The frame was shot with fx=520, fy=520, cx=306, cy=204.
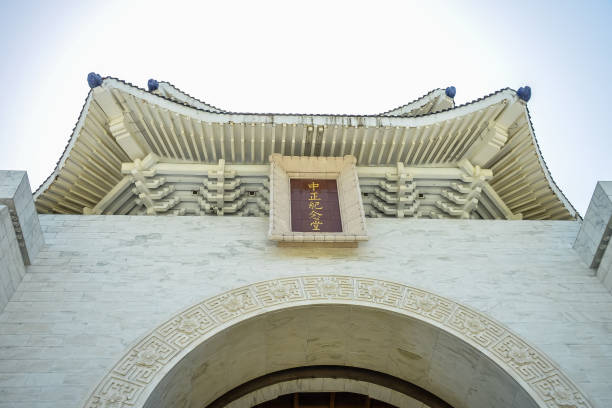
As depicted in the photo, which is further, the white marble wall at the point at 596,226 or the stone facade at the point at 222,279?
the white marble wall at the point at 596,226

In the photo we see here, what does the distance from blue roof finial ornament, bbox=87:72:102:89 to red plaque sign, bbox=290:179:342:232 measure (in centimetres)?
259

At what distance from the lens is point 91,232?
229 inches

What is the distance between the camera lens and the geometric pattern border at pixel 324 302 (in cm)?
432

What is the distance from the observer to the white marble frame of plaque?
5738 millimetres

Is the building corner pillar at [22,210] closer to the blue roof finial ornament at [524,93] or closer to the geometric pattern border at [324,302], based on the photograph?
the geometric pattern border at [324,302]

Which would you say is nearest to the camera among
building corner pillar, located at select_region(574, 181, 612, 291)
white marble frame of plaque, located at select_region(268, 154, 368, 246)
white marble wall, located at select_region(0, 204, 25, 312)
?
white marble wall, located at select_region(0, 204, 25, 312)

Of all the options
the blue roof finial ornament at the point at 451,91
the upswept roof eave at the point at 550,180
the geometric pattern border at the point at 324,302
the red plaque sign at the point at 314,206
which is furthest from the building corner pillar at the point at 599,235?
the red plaque sign at the point at 314,206

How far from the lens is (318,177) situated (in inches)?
263

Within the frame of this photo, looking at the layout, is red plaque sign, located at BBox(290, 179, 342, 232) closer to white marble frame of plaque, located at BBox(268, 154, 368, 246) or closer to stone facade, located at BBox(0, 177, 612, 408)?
white marble frame of plaque, located at BBox(268, 154, 368, 246)

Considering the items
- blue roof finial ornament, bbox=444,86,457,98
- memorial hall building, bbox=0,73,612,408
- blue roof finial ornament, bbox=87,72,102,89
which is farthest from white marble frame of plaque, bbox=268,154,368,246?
blue roof finial ornament, bbox=87,72,102,89

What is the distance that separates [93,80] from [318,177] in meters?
2.93

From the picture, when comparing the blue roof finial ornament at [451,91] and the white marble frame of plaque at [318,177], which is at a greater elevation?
the blue roof finial ornament at [451,91]

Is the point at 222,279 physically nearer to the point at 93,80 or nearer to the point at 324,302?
the point at 324,302

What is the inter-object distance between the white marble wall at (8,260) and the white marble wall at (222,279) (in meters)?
0.10
